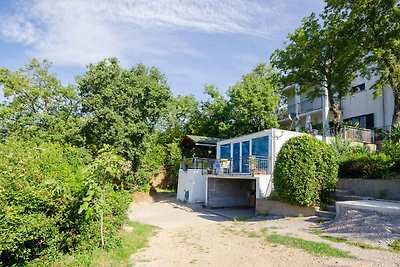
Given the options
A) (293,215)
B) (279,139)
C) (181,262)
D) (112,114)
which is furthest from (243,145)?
(181,262)

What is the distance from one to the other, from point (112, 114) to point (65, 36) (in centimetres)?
1015

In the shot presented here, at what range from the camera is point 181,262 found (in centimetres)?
712

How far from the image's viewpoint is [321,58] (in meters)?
19.0

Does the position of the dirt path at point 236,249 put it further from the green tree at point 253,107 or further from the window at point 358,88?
the window at point 358,88

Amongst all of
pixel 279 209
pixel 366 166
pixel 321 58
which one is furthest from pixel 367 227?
pixel 321 58

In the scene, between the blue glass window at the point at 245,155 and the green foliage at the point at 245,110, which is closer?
the blue glass window at the point at 245,155

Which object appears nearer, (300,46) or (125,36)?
(125,36)

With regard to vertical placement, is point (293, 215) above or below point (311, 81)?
below

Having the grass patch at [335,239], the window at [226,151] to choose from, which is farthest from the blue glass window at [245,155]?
the grass patch at [335,239]

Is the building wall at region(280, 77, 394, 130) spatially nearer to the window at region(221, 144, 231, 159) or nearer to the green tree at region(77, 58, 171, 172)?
the window at region(221, 144, 231, 159)

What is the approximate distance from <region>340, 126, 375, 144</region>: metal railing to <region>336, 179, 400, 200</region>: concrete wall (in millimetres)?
6266

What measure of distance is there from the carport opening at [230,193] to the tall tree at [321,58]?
23.8 feet

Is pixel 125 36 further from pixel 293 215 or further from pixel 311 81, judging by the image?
pixel 311 81

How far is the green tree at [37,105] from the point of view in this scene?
84.1 ft
